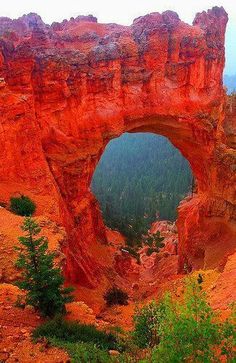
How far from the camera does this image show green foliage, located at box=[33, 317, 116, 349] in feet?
39.7

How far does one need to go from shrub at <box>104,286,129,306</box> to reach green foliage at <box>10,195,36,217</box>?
8.57 m

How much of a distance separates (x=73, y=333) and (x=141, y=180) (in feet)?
311

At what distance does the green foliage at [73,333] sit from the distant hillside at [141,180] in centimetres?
4766

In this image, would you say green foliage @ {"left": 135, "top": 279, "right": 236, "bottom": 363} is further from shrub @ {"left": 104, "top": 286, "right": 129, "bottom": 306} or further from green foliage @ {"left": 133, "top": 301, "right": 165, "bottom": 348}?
shrub @ {"left": 104, "top": 286, "right": 129, "bottom": 306}

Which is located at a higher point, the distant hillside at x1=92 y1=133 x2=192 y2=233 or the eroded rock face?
the eroded rock face

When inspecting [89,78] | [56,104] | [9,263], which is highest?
[89,78]

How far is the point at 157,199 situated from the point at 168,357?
84.7 meters

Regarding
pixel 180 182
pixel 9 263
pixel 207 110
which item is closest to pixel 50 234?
pixel 9 263

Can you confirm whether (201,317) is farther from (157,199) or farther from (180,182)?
(180,182)

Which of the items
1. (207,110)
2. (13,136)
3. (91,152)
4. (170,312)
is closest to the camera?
(170,312)

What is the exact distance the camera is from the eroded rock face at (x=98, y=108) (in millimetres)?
24328

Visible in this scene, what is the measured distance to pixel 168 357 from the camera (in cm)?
699

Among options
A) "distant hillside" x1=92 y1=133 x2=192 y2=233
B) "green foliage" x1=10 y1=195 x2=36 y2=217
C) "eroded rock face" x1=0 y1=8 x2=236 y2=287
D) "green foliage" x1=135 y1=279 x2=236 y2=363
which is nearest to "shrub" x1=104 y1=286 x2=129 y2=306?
"eroded rock face" x1=0 y1=8 x2=236 y2=287

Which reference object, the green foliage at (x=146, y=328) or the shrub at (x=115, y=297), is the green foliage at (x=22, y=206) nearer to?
the shrub at (x=115, y=297)
